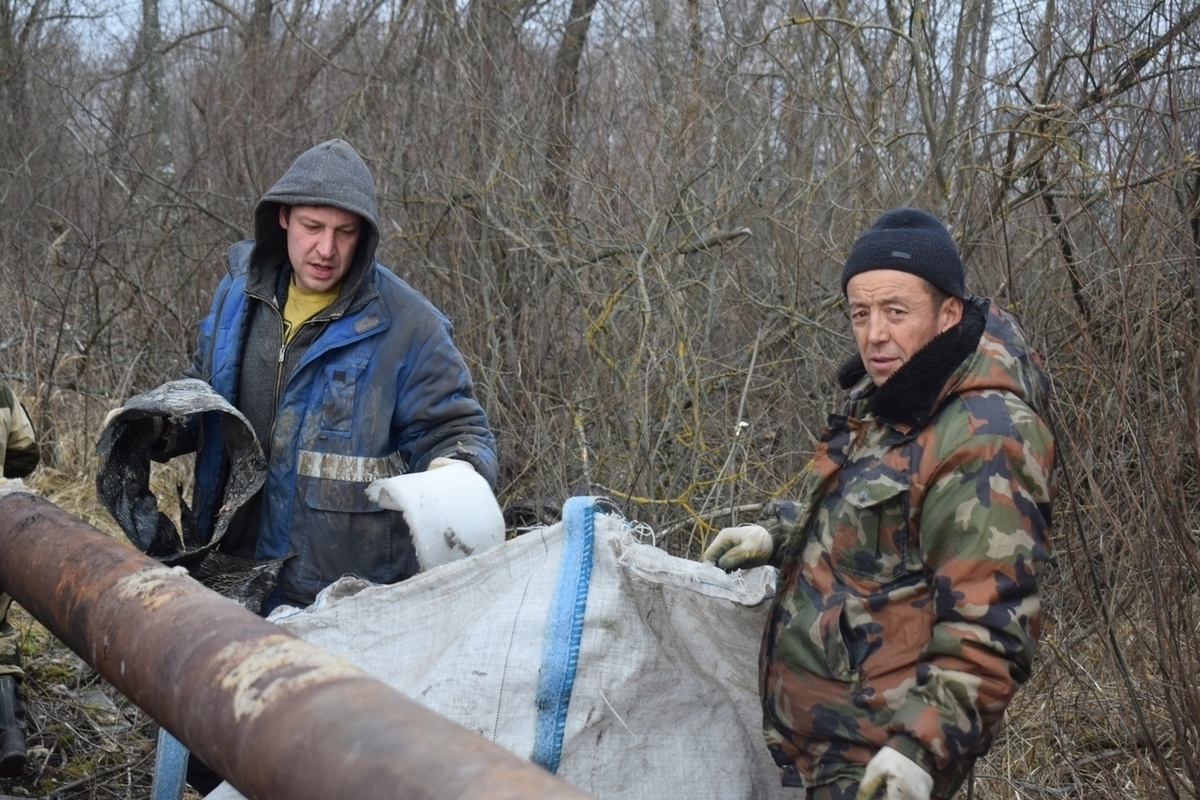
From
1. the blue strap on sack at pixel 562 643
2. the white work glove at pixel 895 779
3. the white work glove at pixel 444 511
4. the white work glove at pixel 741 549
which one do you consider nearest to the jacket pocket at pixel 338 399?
the white work glove at pixel 444 511

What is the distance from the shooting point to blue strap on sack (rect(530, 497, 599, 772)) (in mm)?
2324

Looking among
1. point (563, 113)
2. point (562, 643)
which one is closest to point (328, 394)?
point (562, 643)

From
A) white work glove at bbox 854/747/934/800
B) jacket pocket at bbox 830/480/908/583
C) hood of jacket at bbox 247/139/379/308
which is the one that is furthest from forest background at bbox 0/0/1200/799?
hood of jacket at bbox 247/139/379/308

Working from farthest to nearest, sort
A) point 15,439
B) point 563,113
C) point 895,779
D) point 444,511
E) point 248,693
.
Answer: point 563,113 < point 15,439 < point 444,511 < point 895,779 < point 248,693

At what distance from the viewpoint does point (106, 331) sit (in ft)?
27.6

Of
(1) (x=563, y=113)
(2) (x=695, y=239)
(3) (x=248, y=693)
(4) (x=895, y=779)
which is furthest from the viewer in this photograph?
(1) (x=563, y=113)

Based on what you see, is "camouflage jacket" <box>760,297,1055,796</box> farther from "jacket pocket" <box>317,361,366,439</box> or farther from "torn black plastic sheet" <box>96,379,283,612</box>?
"torn black plastic sheet" <box>96,379,283,612</box>

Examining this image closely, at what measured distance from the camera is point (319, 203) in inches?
121

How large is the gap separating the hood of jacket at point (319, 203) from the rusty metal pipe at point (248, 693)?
4.35ft

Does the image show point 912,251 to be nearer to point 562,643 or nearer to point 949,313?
point 949,313

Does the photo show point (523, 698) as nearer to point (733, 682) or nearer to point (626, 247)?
point (733, 682)

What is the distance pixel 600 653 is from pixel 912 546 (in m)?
0.69

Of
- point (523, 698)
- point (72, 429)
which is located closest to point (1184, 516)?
point (523, 698)

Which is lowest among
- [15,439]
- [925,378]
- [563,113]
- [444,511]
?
[15,439]
